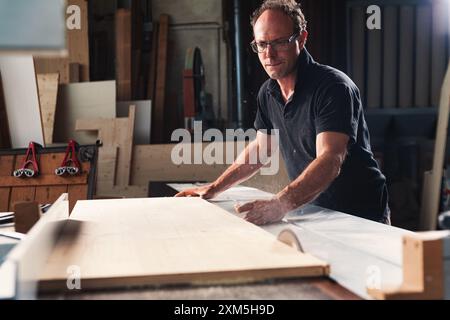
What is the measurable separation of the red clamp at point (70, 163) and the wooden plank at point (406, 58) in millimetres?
3176

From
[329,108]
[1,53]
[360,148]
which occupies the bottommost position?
[360,148]

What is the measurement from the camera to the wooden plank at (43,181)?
3.63 m

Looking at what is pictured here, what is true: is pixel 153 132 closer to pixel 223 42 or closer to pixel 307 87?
pixel 223 42

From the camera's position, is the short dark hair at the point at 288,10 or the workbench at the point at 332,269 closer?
the workbench at the point at 332,269

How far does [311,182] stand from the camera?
1972mm

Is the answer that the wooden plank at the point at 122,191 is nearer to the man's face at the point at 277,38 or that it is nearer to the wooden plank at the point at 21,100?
the wooden plank at the point at 21,100

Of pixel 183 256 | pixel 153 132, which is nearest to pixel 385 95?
pixel 153 132

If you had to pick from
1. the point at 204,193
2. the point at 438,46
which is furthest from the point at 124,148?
the point at 438,46

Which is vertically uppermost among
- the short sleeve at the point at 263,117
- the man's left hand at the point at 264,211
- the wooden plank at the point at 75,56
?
the wooden plank at the point at 75,56

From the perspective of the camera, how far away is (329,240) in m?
1.55

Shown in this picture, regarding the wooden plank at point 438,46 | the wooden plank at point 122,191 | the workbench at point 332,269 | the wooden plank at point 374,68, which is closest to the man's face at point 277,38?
the workbench at point 332,269

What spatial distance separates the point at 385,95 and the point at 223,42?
1642 millimetres

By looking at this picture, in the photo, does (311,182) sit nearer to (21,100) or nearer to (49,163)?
(49,163)

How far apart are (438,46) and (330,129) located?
363 centimetres
